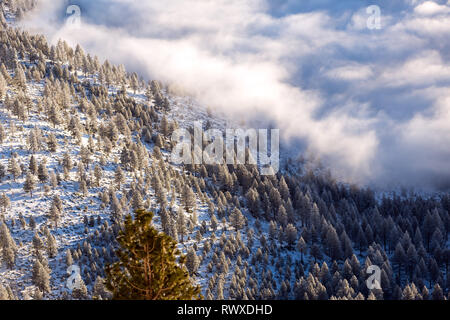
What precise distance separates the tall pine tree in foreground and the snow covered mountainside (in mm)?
78245

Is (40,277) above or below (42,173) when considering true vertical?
below

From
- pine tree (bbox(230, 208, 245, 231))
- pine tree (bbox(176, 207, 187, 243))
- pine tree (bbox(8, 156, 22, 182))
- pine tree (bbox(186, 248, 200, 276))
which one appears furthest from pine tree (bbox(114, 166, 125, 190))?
pine tree (bbox(186, 248, 200, 276))

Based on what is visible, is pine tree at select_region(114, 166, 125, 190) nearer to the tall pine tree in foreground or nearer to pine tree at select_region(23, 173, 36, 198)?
pine tree at select_region(23, 173, 36, 198)

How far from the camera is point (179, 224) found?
125 metres

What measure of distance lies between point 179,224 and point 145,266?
4219 inches

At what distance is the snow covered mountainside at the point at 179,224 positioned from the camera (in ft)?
344

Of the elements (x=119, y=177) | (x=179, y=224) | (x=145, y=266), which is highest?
(x=119, y=177)

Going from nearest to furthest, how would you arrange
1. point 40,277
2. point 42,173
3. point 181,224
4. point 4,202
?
point 40,277 → point 4,202 → point 181,224 → point 42,173

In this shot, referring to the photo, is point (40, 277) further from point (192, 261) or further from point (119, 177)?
point (119, 177)

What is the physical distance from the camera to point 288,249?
134250 mm

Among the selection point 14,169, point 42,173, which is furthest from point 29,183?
point 14,169

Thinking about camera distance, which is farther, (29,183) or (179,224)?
(179,224)

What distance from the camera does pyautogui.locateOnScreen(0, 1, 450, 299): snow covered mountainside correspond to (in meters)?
105
